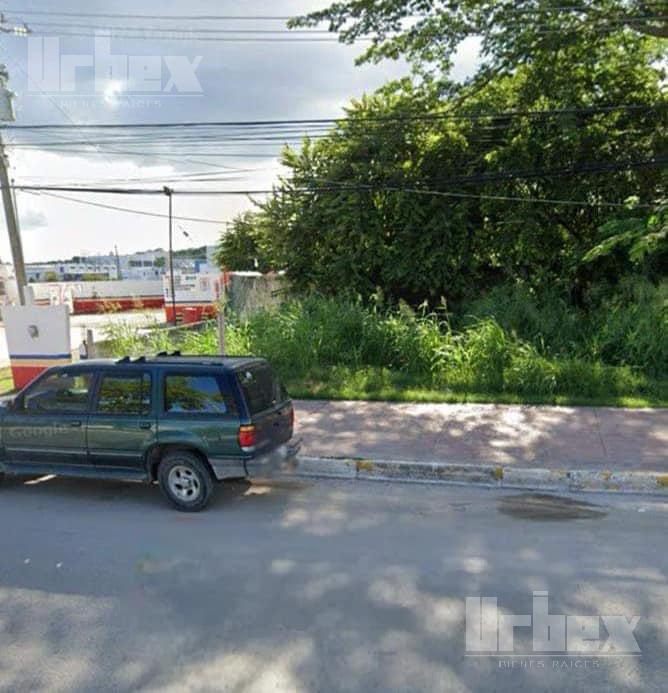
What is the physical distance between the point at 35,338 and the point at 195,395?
23.4 ft

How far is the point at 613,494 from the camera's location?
5465 millimetres

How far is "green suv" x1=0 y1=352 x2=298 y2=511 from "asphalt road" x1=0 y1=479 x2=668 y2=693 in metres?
0.37

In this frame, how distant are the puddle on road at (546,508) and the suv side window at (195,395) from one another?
283 cm

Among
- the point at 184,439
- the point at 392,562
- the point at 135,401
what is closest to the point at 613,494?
the point at 392,562

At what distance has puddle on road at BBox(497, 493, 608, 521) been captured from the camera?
16.1 feet

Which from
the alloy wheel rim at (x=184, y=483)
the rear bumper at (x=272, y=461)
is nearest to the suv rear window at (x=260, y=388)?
the rear bumper at (x=272, y=461)

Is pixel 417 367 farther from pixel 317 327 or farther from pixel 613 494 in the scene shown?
pixel 613 494


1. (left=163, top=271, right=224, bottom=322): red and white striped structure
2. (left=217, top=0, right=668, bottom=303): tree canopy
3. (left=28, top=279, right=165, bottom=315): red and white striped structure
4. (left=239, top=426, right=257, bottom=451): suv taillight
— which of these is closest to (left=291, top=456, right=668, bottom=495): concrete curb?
(left=239, top=426, right=257, bottom=451): suv taillight

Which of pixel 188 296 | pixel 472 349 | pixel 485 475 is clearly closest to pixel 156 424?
pixel 485 475

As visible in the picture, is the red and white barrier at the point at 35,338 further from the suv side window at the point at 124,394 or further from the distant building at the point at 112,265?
the distant building at the point at 112,265

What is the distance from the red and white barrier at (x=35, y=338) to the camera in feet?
34.2

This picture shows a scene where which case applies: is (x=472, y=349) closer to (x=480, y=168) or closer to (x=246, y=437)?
(x=246, y=437)

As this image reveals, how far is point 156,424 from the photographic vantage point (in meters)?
5.20

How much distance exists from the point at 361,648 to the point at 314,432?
458 centimetres
